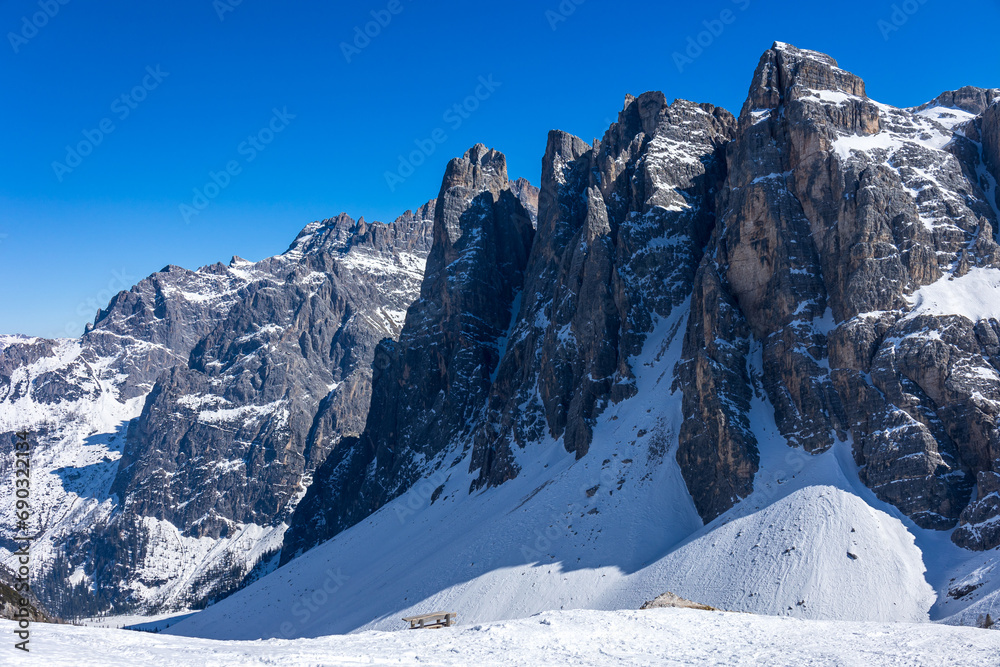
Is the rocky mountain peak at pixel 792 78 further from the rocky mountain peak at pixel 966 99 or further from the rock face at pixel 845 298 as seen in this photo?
the rocky mountain peak at pixel 966 99

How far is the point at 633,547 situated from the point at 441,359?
95.2m

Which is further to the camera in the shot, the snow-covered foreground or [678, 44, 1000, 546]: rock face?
[678, 44, 1000, 546]: rock face

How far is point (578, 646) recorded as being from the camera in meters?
31.0

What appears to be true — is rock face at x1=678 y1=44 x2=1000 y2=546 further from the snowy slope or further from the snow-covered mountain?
the snowy slope

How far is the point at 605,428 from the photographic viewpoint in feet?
368

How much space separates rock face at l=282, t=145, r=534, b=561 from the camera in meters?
169

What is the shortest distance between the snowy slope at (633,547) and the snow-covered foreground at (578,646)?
124ft

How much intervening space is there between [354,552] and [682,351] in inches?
3019

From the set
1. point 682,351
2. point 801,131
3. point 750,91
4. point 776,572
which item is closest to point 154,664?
point 776,572

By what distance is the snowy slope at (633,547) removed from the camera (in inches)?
2788

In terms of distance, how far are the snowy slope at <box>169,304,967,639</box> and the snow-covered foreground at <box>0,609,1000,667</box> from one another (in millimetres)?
37881

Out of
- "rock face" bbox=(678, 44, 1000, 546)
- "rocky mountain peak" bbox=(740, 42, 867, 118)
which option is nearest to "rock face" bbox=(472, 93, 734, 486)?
"rock face" bbox=(678, 44, 1000, 546)

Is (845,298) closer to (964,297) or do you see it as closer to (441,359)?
(964,297)

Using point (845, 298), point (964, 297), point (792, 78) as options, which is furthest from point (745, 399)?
point (792, 78)
